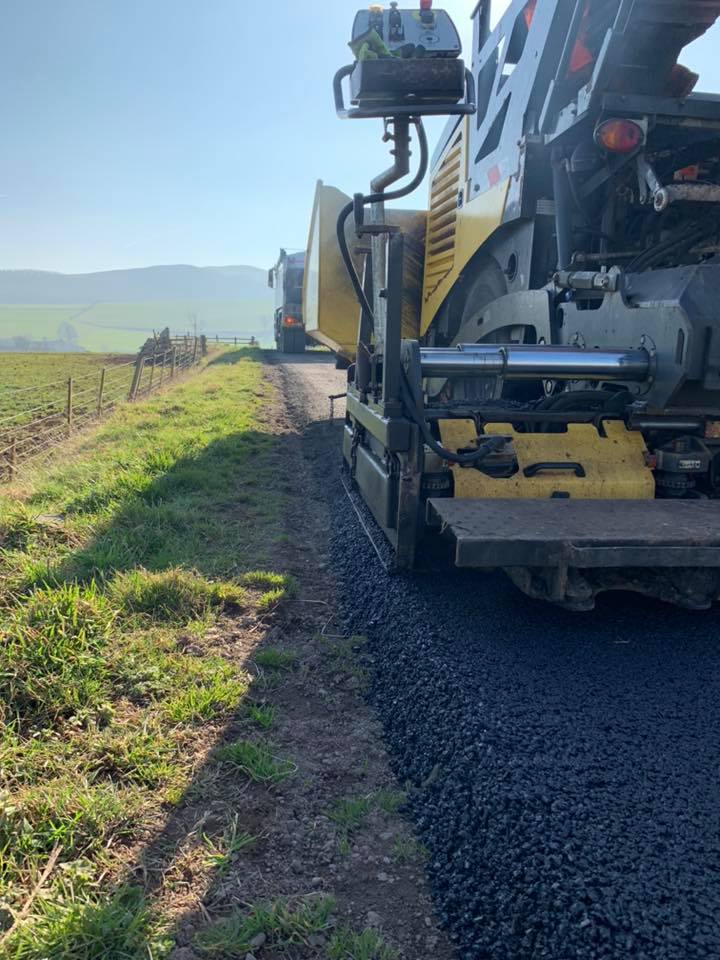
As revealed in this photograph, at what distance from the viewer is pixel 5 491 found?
6.10 m

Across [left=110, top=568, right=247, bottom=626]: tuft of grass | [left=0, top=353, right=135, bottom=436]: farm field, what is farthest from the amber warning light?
[left=0, top=353, right=135, bottom=436]: farm field

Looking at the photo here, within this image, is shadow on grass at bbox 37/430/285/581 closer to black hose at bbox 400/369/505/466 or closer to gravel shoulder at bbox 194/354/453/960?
gravel shoulder at bbox 194/354/453/960

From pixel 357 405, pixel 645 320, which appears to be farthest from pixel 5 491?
pixel 645 320

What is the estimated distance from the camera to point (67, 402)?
10.5 m

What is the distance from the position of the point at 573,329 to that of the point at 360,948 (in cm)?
330

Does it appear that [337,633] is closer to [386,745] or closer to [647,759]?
[386,745]

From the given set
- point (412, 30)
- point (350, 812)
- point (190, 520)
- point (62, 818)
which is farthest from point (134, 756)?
point (412, 30)

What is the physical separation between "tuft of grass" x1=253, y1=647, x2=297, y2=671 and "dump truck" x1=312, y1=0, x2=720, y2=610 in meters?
0.71

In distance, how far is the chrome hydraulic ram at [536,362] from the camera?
3.51 metres

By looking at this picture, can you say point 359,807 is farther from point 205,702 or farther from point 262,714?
point 205,702

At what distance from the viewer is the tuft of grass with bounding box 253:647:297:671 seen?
10.7ft

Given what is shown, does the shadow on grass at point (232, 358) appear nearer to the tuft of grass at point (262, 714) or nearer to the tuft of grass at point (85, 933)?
the tuft of grass at point (262, 714)

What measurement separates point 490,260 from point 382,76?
7.05 feet

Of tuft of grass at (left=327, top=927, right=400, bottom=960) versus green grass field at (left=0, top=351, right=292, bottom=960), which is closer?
tuft of grass at (left=327, top=927, right=400, bottom=960)
